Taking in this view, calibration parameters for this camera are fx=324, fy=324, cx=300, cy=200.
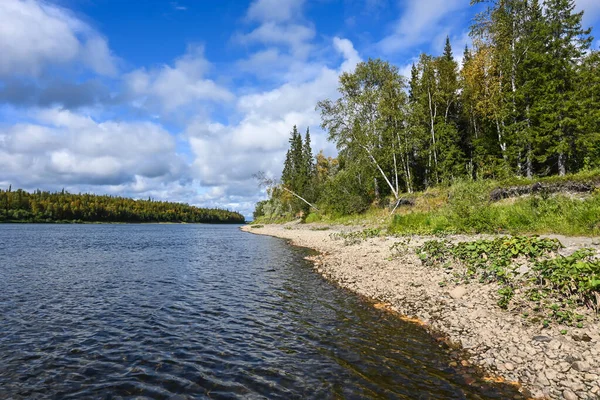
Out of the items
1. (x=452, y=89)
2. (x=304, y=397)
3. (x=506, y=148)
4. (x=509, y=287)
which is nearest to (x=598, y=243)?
(x=509, y=287)

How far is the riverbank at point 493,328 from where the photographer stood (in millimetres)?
6961

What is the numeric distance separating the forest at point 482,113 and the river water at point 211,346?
1716 centimetres

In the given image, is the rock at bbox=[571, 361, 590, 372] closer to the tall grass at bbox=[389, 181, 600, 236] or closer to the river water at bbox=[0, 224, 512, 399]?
the river water at bbox=[0, 224, 512, 399]

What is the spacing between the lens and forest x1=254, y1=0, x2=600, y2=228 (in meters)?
30.6

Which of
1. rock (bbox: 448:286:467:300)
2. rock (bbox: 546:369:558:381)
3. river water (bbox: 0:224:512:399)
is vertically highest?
rock (bbox: 448:286:467:300)

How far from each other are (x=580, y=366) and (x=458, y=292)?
17.4ft

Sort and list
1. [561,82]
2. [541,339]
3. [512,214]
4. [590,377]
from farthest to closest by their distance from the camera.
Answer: [561,82], [512,214], [541,339], [590,377]

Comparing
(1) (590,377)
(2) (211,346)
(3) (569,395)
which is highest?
(1) (590,377)

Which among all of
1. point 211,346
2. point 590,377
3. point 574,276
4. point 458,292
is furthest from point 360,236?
point 590,377

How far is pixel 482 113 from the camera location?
37312mm

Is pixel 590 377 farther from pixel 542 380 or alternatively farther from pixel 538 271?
pixel 538 271

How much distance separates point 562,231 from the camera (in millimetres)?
16141

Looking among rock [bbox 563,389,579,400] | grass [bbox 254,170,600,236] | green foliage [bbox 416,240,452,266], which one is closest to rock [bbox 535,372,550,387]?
rock [bbox 563,389,579,400]

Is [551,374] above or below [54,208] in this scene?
below
